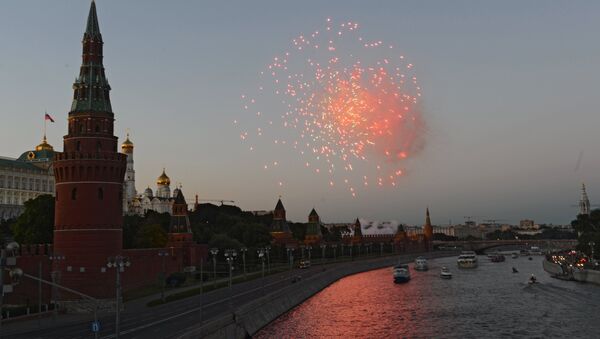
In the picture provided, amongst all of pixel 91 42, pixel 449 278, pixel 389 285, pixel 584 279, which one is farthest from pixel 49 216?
pixel 584 279

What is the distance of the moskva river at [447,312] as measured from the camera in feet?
177

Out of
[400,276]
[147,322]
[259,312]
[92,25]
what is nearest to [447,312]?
[259,312]

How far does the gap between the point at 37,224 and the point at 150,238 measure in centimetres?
2538

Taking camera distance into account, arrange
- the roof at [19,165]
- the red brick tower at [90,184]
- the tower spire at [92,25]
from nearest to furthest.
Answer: the red brick tower at [90,184]
the tower spire at [92,25]
the roof at [19,165]

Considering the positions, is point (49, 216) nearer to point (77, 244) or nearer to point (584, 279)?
point (77, 244)

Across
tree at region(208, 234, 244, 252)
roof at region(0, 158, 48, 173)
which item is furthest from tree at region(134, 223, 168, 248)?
roof at region(0, 158, 48, 173)

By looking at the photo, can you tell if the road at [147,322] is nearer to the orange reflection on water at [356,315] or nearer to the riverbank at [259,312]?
the riverbank at [259,312]

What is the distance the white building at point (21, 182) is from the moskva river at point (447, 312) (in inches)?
3899

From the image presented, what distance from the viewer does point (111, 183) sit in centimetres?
6475

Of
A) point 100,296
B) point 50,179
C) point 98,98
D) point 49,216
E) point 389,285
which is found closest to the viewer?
point 100,296

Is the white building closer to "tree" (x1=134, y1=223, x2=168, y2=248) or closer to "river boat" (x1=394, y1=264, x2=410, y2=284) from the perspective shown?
"tree" (x1=134, y1=223, x2=168, y2=248)

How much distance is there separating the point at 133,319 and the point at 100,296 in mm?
14763

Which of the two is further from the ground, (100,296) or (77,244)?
(77,244)

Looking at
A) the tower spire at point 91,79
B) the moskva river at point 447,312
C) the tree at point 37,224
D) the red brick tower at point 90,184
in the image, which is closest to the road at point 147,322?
the moskva river at point 447,312
